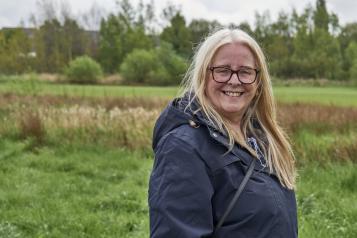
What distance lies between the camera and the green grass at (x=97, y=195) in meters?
5.32

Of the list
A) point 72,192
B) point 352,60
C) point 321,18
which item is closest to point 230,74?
point 72,192

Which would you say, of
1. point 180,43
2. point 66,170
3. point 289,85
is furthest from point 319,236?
point 180,43

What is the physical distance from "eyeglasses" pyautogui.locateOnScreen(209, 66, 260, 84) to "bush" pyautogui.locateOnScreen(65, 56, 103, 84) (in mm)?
49285

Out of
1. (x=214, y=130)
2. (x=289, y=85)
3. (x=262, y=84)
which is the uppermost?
(x=262, y=84)

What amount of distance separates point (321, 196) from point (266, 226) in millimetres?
4910

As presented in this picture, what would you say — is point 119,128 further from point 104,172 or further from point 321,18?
point 321,18

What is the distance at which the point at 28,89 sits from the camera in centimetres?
1809

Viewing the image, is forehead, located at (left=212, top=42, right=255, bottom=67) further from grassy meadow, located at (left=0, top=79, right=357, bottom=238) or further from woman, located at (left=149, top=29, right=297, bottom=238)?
grassy meadow, located at (left=0, top=79, right=357, bottom=238)

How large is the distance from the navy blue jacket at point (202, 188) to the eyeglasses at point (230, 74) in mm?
220

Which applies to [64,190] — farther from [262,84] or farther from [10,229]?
[262,84]

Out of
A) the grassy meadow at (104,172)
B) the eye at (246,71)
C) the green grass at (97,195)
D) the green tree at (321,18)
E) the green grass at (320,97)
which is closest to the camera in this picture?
the eye at (246,71)

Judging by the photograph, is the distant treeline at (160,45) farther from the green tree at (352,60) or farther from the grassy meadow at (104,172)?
the grassy meadow at (104,172)

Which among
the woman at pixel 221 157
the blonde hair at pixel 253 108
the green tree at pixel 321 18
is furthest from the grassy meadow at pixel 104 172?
the green tree at pixel 321 18

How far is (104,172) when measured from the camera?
827 cm
